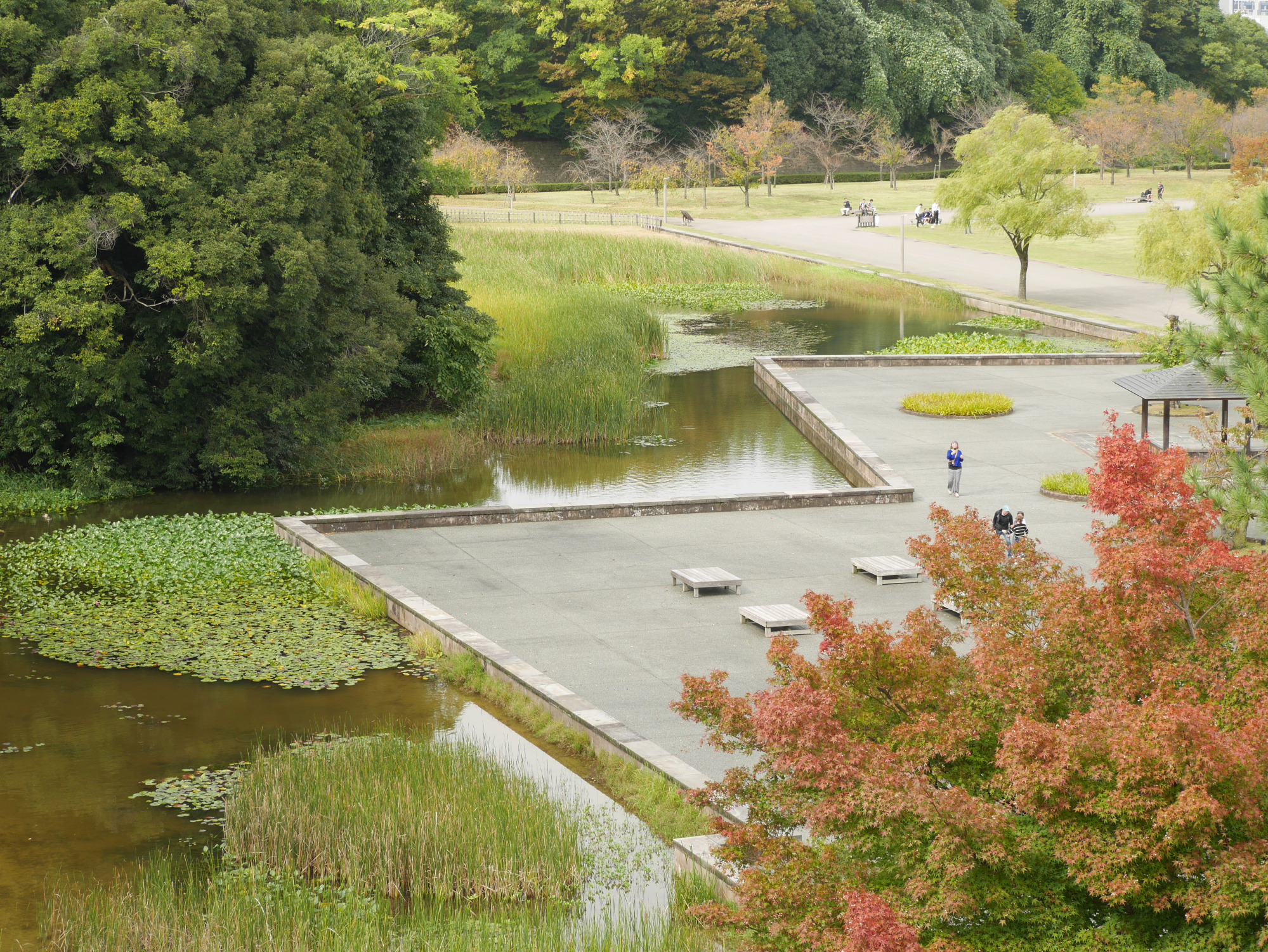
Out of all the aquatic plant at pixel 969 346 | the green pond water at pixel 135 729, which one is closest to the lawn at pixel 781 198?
the aquatic plant at pixel 969 346

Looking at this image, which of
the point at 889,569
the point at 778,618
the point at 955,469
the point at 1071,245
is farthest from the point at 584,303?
the point at 1071,245

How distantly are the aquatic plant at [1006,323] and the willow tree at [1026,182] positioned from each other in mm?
2656

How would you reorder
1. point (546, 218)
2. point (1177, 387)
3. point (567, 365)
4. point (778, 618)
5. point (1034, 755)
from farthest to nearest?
point (546, 218)
point (567, 365)
point (1177, 387)
point (778, 618)
point (1034, 755)

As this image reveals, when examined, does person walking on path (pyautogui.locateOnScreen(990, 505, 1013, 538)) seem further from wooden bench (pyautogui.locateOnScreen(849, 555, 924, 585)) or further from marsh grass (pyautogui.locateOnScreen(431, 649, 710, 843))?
marsh grass (pyautogui.locateOnScreen(431, 649, 710, 843))

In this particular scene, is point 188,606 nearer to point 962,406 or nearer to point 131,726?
point 131,726

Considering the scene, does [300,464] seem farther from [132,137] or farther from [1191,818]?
[1191,818]

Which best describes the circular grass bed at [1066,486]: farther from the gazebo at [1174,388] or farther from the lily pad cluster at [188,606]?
the lily pad cluster at [188,606]

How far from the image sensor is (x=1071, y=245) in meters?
58.2

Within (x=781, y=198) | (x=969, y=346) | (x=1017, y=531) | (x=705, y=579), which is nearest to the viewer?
(x=705, y=579)

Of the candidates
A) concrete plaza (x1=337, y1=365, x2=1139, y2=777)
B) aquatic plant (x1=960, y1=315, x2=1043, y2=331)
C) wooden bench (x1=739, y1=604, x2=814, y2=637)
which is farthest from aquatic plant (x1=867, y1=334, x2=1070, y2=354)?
wooden bench (x1=739, y1=604, x2=814, y2=637)

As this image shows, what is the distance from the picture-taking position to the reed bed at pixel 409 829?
30.5 feet

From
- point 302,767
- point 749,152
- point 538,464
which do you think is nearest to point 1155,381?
point 538,464

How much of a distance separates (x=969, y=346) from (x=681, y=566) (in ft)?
65.5

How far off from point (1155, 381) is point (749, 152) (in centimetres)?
5307
